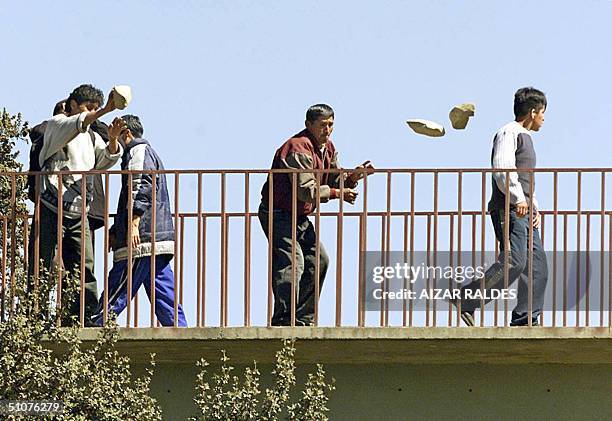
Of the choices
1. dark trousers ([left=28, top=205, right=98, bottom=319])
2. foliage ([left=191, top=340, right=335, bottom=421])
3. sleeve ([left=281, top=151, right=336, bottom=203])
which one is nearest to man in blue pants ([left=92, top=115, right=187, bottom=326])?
dark trousers ([left=28, top=205, right=98, bottom=319])

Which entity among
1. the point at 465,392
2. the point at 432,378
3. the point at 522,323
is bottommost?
the point at 465,392

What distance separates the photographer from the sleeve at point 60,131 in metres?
16.0

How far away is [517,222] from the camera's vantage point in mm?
16016

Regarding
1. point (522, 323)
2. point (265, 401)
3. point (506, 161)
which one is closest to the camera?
point (265, 401)

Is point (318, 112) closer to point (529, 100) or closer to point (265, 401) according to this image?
point (529, 100)

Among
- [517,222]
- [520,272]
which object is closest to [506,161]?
[517,222]

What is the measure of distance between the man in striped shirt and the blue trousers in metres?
2.29

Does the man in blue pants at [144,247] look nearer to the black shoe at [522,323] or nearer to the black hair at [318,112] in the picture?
the black hair at [318,112]

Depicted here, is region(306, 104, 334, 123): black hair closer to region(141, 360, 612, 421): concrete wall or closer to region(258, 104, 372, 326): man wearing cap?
region(258, 104, 372, 326): man wearing cap

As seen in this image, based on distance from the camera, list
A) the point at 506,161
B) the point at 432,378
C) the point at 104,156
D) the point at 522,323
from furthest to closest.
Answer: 1. the point at 104,156
2. the point at 432,378
3. the point at 506,161
4. the point at 522,323

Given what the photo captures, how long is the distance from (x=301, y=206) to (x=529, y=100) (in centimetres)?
202

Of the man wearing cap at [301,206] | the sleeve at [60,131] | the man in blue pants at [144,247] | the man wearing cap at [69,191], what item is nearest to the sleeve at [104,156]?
the man wearing cap at [69,191]

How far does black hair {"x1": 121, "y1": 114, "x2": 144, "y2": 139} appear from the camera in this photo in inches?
658

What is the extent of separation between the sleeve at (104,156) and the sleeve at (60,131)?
1.51 feet
